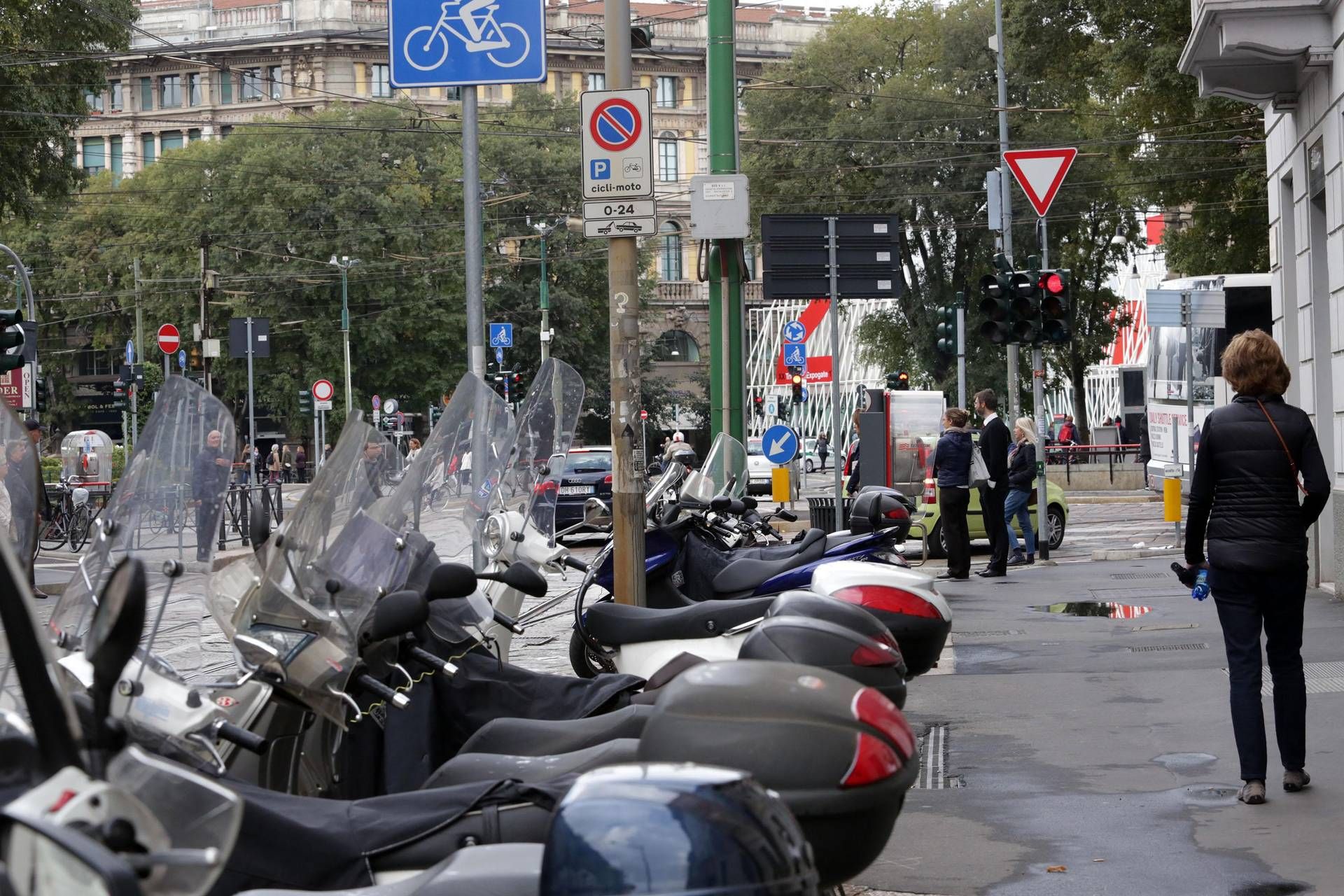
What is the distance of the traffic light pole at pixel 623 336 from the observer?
9.03 m

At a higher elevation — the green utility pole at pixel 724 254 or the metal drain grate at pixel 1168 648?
the green utility pole at pixel 724 254

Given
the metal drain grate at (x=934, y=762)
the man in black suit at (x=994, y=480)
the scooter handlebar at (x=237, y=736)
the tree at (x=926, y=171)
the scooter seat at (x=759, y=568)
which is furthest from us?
the tree at (x=926, y=171)

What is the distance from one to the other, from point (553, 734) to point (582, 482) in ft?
80.9

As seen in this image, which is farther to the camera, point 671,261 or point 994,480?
point 671,261

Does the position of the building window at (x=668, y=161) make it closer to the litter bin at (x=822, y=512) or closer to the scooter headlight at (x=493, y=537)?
the litter bin at (x=822, y=512)

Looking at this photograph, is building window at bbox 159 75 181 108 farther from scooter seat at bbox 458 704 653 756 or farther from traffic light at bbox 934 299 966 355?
scooter seat at bbox 458 704 653 756

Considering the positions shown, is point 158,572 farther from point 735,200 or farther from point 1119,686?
point 735,200

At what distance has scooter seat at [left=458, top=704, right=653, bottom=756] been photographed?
429 cm

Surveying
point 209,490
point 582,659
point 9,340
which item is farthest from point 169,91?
point 209,490

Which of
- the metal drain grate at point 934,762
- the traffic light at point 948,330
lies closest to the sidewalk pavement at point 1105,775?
the metal drain grate at point 934,762

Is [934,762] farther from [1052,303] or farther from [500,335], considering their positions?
[500,335]

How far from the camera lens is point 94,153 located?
Result: 86500mm

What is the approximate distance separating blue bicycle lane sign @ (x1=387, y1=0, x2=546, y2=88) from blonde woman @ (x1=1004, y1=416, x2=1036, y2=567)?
10335mm

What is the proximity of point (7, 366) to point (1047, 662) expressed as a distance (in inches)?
520
